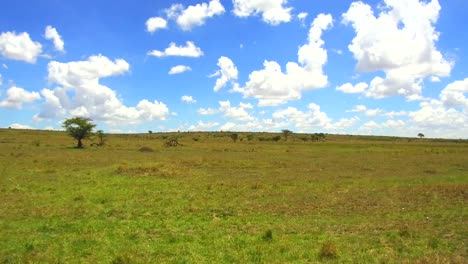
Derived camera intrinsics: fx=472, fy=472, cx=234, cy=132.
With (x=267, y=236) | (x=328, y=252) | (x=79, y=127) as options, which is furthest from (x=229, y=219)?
(x=79, y=127)

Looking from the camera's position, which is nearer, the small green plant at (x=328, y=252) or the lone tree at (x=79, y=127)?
the small green plant at (x=328, y=252)

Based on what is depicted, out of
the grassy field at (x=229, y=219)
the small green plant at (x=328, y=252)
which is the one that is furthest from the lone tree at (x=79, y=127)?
the small green plant at (x=328, y=252)

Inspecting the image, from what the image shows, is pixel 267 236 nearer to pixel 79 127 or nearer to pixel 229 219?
pixel 229 219

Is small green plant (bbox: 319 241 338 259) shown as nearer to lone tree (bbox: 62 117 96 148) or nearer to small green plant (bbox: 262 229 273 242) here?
small green plant (bbox: 262 229 273 242)

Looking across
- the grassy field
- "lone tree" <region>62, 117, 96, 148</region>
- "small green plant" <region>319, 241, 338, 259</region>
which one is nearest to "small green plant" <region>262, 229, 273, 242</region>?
the grassy field

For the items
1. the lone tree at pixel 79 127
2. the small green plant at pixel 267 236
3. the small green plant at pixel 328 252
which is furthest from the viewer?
the lone tree at pixel 79 127

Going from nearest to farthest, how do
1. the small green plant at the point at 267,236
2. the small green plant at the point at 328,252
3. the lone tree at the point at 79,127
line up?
the small green plant at the point at 328,252 < the small green plant at the point at 267,236 < the lone tree at the point at 79,127

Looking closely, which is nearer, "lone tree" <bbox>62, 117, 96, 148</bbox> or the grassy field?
the grassy field

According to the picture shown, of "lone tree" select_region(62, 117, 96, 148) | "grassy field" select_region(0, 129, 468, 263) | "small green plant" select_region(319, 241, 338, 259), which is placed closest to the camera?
"small green plant" select_region(319, 241, 338, 259)

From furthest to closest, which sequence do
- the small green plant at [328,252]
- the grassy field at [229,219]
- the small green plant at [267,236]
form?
1. the small green plant at [267,236]
2. the grassy field at [229,219]
3. the small green plant at [328,252]

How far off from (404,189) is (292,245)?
16322 millimetres

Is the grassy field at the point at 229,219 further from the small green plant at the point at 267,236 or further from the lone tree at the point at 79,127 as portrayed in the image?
the lone tree at the point at 79,127

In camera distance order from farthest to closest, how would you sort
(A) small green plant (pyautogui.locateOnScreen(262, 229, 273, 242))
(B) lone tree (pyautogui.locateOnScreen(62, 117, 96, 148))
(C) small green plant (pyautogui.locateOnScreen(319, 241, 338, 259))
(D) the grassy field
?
(B) lone tree (pyautogui.locateOnScreen(62, 117, 96, 148)) < (A) small green plant (pyautogui.locateOnScreen(262, 229, 273, 242)) < (D) the grassy field < (C) small green plant (pyautogui.locateOnScreen(319, 241, 338, 259))

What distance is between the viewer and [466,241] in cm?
1527
